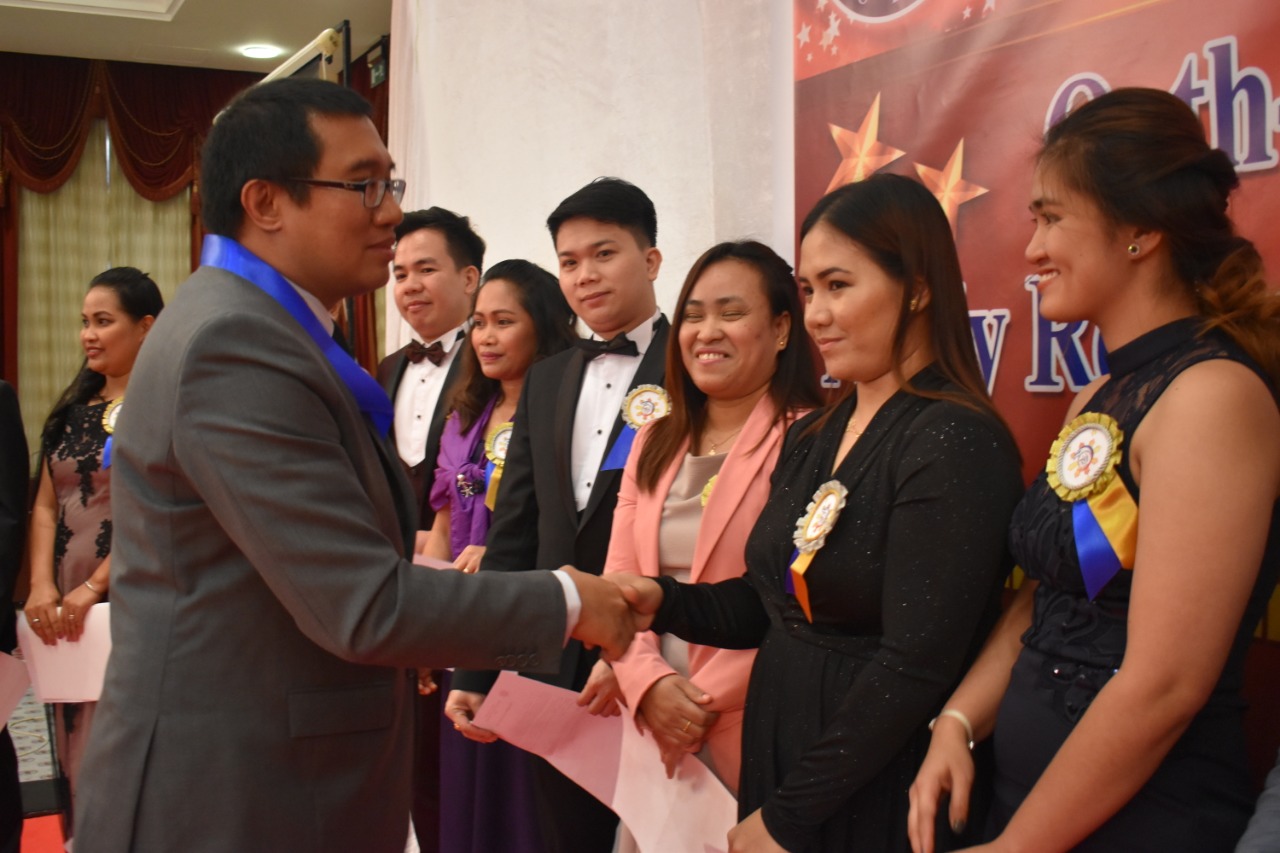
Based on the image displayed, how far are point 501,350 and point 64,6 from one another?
5.14 metres

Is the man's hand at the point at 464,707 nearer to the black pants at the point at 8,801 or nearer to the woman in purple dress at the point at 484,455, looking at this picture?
the woman in purple dress at the point at 484,455

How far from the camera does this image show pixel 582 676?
2.39 metres

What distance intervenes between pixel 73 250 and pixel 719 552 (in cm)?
725

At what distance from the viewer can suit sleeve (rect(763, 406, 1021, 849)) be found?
4.57 ft

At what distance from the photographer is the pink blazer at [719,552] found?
1.88 m

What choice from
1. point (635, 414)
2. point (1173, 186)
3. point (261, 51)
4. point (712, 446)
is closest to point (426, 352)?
point (635, 414)

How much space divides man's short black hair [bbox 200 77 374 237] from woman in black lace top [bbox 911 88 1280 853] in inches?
37.0

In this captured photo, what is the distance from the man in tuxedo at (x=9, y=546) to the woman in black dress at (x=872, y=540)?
1762mm

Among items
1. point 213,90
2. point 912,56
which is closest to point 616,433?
point 912,56

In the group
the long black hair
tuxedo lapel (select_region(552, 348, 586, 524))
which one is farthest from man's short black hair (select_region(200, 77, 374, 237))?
the long black hair

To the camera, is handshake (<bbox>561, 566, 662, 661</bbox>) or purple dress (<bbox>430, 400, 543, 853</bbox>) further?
purple dress (<bbox>430, 400, 543, 853</bbox>)

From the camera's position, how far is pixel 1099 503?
1.30m

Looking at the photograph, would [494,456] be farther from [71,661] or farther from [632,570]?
[71,661]

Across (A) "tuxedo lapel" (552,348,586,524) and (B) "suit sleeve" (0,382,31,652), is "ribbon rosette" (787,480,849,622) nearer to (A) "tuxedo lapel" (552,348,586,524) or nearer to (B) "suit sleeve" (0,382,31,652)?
(A) "tuxedo lapel" (552,348,586,524)
